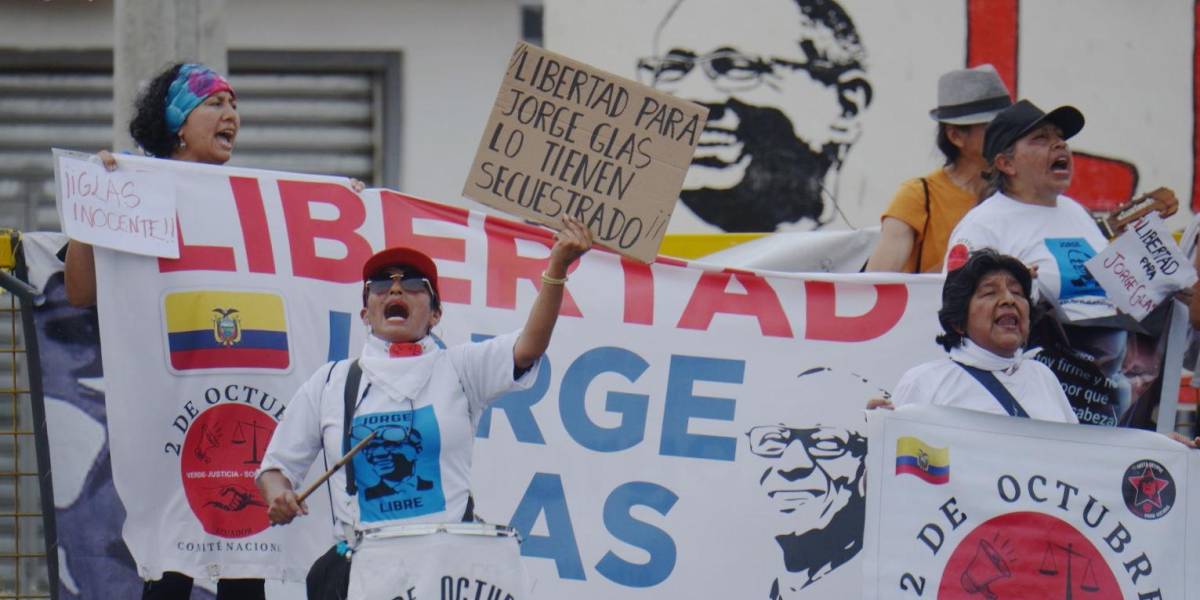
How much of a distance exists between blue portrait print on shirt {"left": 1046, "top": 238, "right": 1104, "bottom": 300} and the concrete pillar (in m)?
3.20

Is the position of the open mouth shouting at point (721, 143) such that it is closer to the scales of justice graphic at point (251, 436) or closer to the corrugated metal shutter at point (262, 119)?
the corrugated metal shutter at point (262, 119)

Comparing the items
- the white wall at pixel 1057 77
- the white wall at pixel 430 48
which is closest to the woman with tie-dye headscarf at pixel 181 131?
the white wall at pixel 430 48

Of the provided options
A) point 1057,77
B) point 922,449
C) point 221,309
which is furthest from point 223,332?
point 1057,77

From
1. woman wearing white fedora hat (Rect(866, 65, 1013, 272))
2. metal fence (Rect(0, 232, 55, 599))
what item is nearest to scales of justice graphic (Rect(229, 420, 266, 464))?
metal fence (Rect(0, 232, 55, 599))

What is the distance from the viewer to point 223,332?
6.87m

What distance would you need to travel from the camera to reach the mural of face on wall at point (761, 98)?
1149 centimetres

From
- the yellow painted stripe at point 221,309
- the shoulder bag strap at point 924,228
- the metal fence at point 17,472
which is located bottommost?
the metal fence at point 17,472

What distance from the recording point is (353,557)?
555cm

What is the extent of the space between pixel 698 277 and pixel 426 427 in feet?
6.02

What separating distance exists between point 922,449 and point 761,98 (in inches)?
226

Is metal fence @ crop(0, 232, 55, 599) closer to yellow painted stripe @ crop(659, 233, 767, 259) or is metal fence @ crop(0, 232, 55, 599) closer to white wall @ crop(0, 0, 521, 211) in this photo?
white wall @ crop(0, 0, 521, 211)

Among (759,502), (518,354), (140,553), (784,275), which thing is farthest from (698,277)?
(140,553)

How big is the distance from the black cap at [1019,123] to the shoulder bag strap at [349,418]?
7.79 ft

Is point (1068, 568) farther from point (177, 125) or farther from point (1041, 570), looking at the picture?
point (177, 125)
